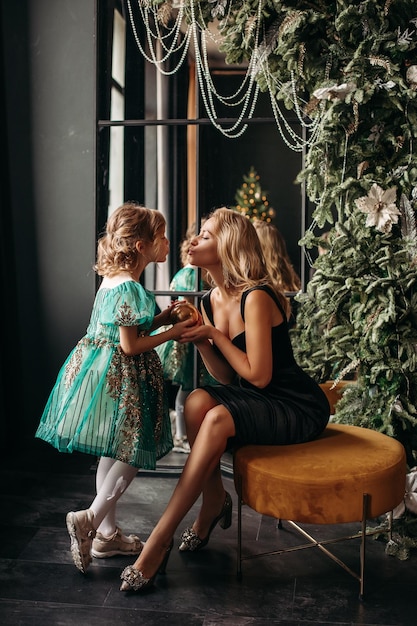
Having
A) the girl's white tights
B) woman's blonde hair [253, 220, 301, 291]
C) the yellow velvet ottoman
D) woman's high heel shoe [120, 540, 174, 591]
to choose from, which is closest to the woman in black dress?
woman's high heel shoe [120, 540, 174, 591]

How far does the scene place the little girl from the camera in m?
2.73

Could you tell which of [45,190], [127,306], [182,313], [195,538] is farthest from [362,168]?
[45,190]

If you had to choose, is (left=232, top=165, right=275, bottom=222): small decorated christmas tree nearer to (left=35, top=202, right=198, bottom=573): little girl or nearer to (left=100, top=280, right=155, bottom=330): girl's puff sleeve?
(left=35, top=202, right=198, bottom=573): little girl

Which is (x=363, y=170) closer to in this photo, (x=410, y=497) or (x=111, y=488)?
(x=410, y=497)

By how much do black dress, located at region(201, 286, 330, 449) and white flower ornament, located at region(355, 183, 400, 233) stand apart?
50cm

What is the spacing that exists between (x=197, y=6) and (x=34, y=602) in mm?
2339

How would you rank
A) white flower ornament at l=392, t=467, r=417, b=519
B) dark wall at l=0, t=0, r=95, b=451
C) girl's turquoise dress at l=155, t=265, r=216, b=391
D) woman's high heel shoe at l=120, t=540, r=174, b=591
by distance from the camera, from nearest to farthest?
woman's high heel shoe at l=120, t=540, r=174, b=591, white flower ornament at l=392, t=467, r=417, b=519, girl's turquoise dress at l=155, t=265, r=216, b=391, dark wall at l=0, t=0, r=95, b=451

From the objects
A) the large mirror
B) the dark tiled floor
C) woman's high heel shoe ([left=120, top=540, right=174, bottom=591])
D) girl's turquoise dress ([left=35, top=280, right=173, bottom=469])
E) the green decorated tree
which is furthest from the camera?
the large mirror

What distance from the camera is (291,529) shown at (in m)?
3.18

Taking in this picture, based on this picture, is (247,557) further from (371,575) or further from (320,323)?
(320,323)

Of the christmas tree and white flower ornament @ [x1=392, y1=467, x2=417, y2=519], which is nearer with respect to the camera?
the christmas tree

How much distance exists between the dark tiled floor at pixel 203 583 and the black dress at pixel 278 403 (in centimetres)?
48

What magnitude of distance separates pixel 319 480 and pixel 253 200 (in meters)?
1.74

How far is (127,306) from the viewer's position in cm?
272
